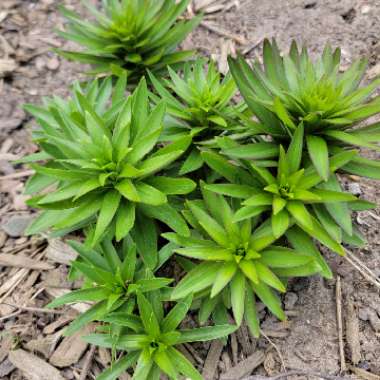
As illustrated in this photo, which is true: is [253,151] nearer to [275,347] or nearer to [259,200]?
[259,200]

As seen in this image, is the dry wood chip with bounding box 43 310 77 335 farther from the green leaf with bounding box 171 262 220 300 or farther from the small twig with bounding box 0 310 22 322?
the green leaf with bounding box 171 262 220 300

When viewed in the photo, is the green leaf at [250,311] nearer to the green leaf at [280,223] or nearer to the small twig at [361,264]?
the green leaf at [280,223]

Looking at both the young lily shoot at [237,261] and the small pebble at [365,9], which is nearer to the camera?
the young lily shoot at [237,261]

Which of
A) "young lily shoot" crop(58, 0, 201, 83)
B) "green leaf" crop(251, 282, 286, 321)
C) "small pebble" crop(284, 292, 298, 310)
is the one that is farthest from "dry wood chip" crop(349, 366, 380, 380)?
"young lily shoot" crop(58, 0, 201, 83)

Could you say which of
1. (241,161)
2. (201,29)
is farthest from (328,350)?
(201,29)

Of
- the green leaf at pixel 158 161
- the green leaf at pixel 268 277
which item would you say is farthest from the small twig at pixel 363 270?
the green leaf at pixel 158 161

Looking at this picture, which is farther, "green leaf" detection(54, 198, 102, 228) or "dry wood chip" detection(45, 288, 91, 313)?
"dry wood chip" detection(45, 288, 91, 313)
